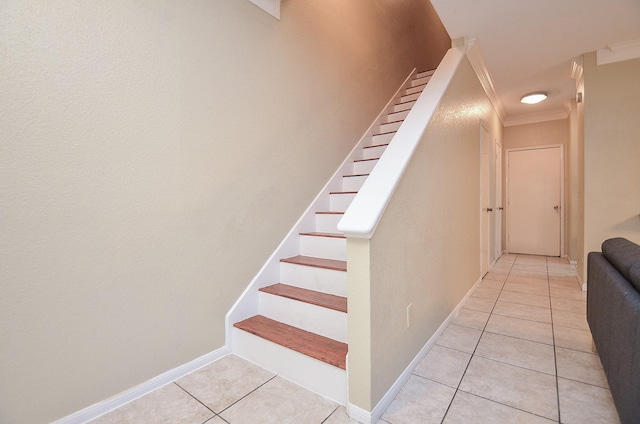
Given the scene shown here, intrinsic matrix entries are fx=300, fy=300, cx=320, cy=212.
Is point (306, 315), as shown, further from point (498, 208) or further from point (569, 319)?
point (498, 208)

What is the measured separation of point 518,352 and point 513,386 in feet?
1.43

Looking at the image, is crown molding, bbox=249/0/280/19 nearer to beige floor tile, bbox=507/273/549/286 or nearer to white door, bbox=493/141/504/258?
beige floor tile, bbox=507/273/549/286

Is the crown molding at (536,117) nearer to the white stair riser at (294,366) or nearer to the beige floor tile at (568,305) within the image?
the beige floor tile at (568,305)

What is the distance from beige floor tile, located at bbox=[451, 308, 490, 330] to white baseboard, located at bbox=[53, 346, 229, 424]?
5.87 ft

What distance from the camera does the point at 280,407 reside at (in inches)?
54.9

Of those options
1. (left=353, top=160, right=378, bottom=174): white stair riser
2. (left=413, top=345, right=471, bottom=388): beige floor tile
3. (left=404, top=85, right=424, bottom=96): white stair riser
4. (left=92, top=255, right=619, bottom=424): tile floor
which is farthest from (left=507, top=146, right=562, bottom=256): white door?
(left=413, top=345, right=471, bottom=388): beige floor tile

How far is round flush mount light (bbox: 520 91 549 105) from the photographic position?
13.5ft

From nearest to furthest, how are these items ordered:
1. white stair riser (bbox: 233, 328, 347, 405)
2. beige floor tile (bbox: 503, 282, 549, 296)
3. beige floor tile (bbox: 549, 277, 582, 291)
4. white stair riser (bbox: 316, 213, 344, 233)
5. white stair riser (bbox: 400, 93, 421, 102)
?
white stair riser (bbox: 233, 328, 347, 405), white stair riser (bbox: 316, 213, 344, 233), beige floor tile (bbox: 503, 282, 549, 296), beige floor tile (bbox: 549, 277, 582, 291), white stair riser (bbox: 400, 93, 421, 102)

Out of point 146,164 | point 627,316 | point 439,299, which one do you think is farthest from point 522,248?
point 146,164

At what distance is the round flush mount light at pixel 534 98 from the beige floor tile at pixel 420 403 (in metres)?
4.27

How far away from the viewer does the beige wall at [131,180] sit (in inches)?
45.4

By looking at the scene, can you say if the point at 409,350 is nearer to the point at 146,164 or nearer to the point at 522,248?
the point at 146,164

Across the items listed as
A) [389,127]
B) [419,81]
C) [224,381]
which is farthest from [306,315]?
[419,81]

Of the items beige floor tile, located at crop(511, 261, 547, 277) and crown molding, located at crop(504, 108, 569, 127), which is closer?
beige floor tile, located at crop(511, 261, 547, 277)
